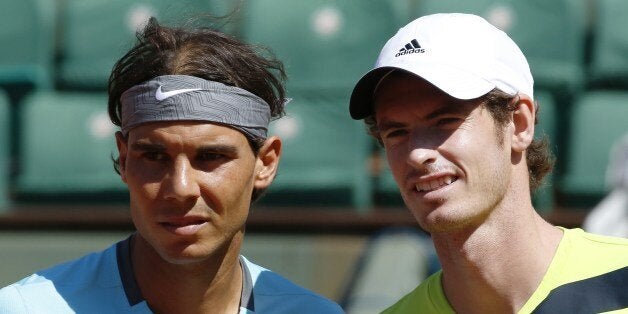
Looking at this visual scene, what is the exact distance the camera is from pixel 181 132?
3.08m

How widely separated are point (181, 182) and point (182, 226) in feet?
0.41

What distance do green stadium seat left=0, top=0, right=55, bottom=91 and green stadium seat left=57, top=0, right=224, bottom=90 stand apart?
0.34 feet

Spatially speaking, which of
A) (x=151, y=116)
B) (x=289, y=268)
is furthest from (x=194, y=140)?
(x=289, y=268)

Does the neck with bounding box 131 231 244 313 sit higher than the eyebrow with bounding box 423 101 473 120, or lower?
lower

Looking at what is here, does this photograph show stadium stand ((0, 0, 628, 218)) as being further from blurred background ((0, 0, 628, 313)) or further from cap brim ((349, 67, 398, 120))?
cap brim ((349, 67, 398, 120))

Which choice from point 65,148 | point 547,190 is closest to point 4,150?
point 65,148

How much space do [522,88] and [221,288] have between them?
1.03 meters

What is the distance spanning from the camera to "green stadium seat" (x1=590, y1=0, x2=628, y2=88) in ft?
22.4

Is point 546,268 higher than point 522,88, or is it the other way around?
point 522,88

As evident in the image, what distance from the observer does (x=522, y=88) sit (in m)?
3.25

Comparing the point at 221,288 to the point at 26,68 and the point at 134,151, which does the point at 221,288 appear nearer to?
the point at 134,151

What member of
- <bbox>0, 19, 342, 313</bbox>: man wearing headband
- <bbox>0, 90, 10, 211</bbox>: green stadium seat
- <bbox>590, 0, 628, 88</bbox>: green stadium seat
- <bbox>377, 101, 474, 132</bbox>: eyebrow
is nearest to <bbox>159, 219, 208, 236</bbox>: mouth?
<bbox>0, 19, 342, 313</bbox>: man wearing headband

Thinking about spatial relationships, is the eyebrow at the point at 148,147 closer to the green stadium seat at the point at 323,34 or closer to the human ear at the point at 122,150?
the human ear at the point at 122,150

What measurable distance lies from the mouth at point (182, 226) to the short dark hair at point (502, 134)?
663mm
